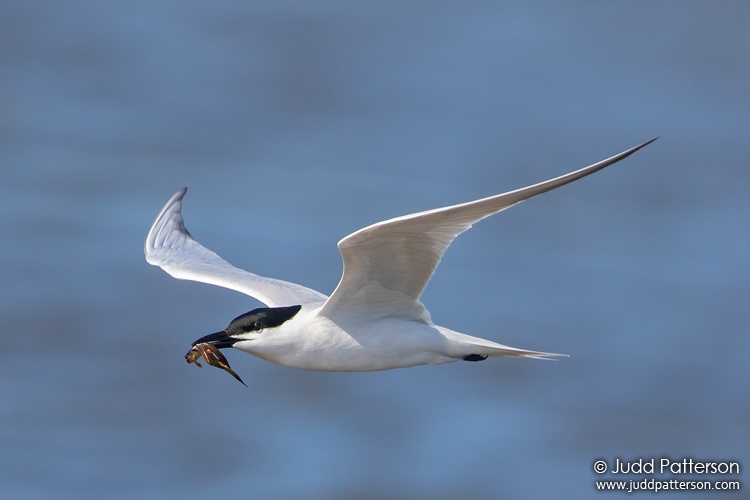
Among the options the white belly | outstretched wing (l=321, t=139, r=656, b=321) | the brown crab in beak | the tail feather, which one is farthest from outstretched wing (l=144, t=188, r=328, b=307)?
the tail feather

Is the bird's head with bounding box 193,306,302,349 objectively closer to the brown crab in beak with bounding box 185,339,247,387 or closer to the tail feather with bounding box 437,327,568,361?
the brown crab in beak with bounding box 185,339,247,387

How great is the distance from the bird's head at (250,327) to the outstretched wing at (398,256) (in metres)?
0.29

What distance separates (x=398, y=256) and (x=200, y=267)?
2.80 meters

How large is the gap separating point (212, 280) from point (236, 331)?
1.57m

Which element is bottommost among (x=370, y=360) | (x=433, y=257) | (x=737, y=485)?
(x=737, y=485)

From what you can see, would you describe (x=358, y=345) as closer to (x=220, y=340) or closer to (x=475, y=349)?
(x=475, y=349)

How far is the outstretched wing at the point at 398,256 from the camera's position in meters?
7.68

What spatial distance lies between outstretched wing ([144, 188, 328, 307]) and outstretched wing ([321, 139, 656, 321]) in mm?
1183

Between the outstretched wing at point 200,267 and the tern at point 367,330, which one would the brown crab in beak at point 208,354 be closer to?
the tern at point 367,330

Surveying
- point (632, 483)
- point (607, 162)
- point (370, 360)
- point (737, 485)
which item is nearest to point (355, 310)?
point (370, 360)

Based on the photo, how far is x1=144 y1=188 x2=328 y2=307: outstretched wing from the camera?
10.1 m

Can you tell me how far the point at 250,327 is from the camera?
8.93 metres

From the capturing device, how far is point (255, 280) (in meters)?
10.4

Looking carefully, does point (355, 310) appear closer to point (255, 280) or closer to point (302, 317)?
point (302, 317)
